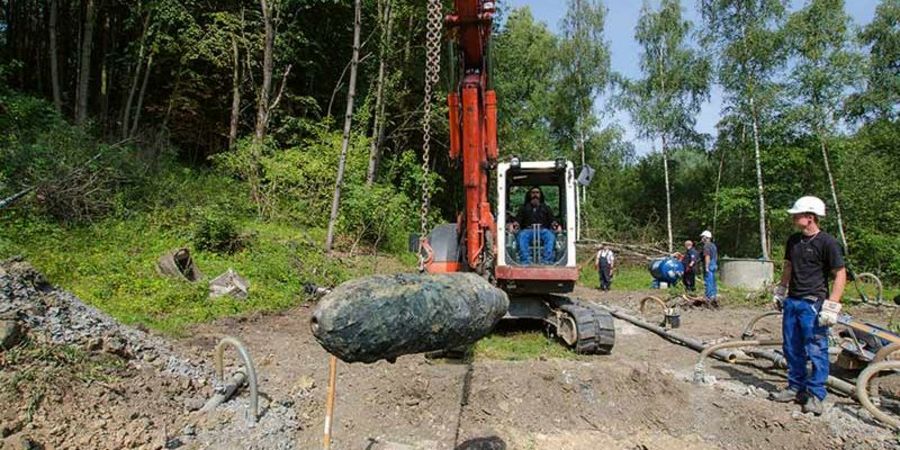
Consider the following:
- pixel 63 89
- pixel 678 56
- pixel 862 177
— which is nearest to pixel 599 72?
pixel 678 56

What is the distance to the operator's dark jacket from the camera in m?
7.61

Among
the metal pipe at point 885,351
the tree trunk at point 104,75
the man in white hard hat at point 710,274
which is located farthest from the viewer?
the tree trunk at point 104,75

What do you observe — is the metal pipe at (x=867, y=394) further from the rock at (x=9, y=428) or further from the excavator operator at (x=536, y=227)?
the rock at (x=9, y=428)

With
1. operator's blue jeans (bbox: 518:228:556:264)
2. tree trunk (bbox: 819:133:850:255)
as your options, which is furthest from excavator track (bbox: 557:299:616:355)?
tree trunk (bbox: 819:133:850:255)

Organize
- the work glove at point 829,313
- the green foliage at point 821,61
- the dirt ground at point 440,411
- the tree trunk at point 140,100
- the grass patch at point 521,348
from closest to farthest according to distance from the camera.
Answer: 1. the dirt ground at point 440,411
2. the work glove at point 829,313
3. the grass patch at point 521,348
4. the tree trunk at point 140,100
5. the green foliage at point 821,61

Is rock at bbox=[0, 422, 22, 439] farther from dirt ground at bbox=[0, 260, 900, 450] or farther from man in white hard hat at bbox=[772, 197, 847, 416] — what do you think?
man in white hard hat at bbox=[772, 197, 847, 416]

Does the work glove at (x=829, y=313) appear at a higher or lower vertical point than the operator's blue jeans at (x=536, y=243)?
lower

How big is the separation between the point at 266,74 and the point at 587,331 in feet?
37.4

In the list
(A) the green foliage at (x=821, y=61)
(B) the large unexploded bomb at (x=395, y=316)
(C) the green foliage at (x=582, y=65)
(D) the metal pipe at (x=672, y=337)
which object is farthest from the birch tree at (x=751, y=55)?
(B) the large unexploded bomb at (x=395, y=316)

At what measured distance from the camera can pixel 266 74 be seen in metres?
14.5

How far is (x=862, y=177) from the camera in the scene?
2139 cm

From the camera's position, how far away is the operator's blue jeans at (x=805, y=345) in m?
4.94

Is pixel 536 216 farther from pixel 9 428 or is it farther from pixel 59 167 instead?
pixel 59 167

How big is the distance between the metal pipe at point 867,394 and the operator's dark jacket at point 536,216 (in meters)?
3.86
